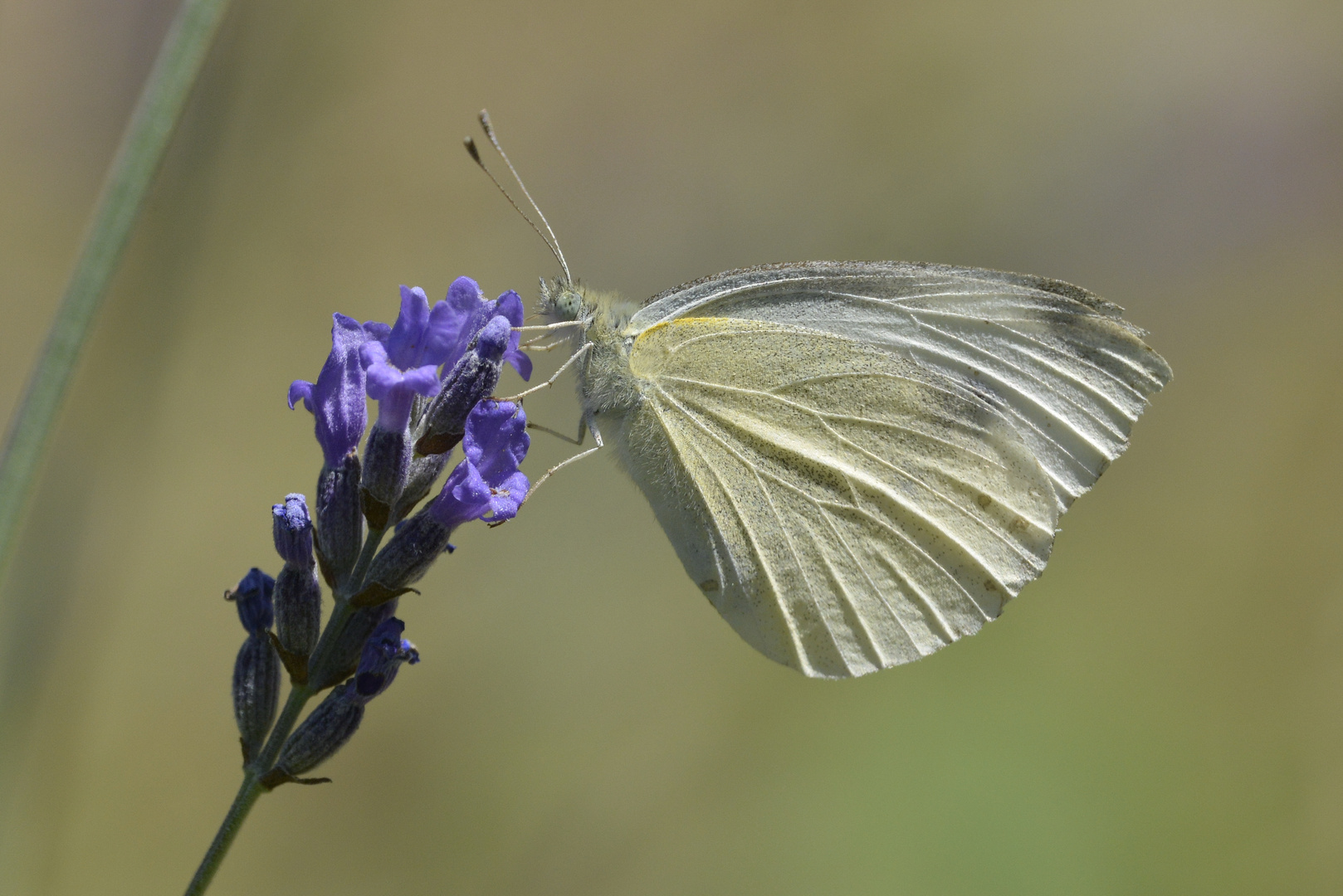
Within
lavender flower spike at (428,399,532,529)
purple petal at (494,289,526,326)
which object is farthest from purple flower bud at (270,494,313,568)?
purple petal at (494,289,526,326)

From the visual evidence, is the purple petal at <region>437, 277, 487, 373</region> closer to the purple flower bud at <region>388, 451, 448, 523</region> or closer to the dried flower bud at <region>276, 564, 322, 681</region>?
the purple flower bud at <region>388, 451, 448, 523</region>

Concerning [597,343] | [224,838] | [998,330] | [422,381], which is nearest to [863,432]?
[998,330]

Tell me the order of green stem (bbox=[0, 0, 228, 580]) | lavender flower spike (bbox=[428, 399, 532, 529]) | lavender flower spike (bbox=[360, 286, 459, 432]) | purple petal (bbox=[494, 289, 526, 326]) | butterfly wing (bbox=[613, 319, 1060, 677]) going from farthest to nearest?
butterfly wing (bbox=[613, 319, 1060, 677]), purple petal (bbox=[494, 289, 526, 326]), lavender flower spike (bbox=[428, 399, 532, 529]), lavender flower spike (bbox=[360, 286, 459, 432]), green stem (bbox=[0, 0, 228, 580])

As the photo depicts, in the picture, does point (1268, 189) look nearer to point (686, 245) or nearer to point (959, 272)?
point (686, 245)

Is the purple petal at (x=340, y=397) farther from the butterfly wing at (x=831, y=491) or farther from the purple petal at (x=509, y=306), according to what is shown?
the butterfly wing at (x=831, y=491)

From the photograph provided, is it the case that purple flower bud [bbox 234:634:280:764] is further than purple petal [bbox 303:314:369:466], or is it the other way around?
purple petal [bbox 303:314:369:466]

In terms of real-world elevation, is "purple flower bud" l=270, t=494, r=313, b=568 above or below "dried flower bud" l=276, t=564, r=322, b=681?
above

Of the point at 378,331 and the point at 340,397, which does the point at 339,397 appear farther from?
the point at 378,331
